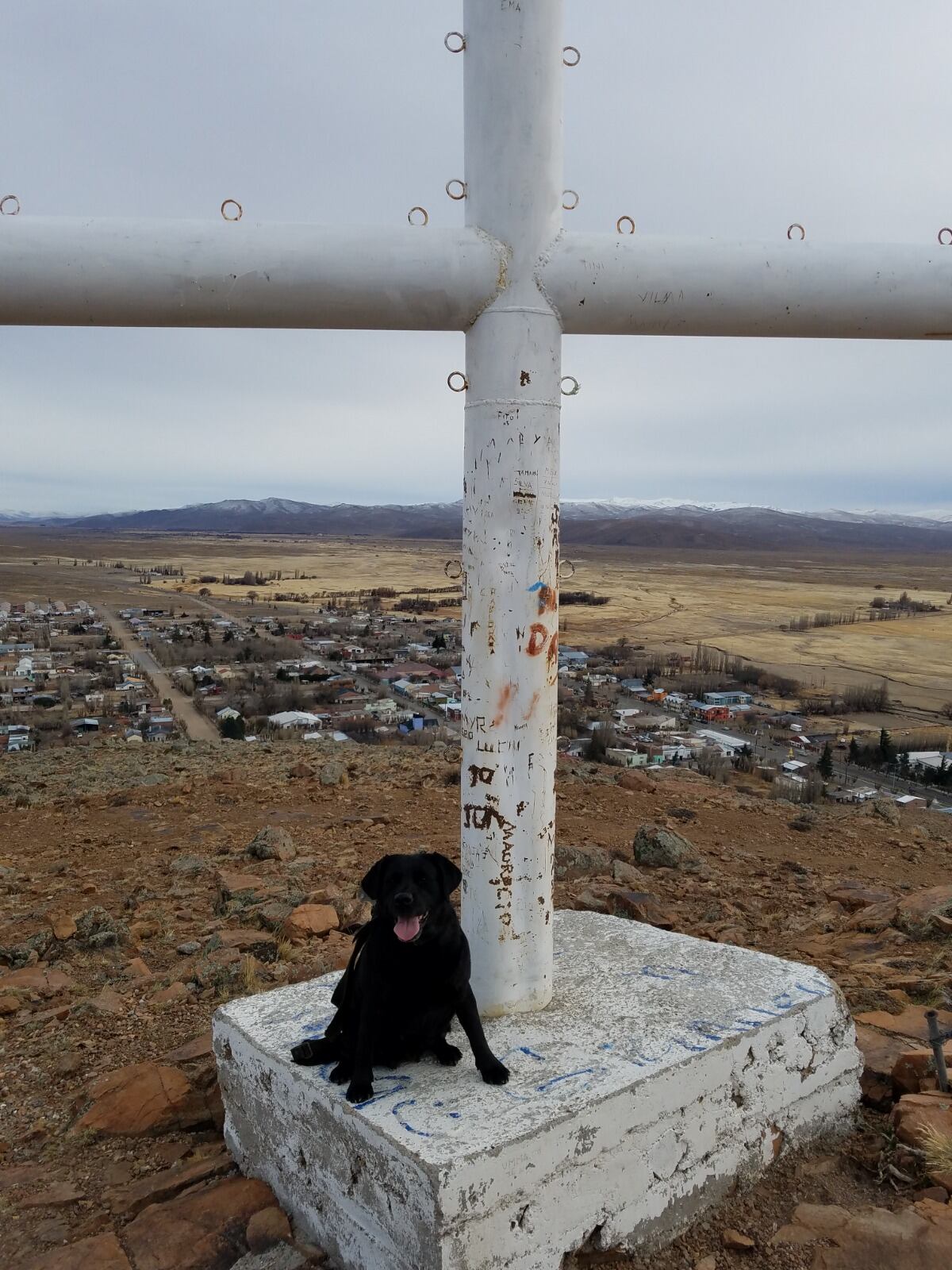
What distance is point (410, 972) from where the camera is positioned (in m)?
2.64

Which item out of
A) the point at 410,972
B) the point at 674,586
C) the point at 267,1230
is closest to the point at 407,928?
the point at 410,972

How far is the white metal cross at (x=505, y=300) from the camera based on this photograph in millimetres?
2766

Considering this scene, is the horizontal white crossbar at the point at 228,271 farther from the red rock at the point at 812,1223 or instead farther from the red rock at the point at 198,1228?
the red rock at the point at 812,1223

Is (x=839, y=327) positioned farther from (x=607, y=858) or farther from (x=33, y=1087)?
(x=607, y=858)

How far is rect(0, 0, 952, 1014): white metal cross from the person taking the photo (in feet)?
9.07

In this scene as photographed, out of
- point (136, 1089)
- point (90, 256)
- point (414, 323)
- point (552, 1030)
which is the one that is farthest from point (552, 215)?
point (136, 1089)

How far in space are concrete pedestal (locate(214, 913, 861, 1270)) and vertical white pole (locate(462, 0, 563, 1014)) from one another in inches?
16.8

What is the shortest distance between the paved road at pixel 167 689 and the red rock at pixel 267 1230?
11.0 meters

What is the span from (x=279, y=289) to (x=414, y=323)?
0.43m

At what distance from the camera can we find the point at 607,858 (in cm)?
701

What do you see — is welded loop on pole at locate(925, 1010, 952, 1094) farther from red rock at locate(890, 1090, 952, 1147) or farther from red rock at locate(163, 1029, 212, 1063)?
red rock at locate(163, 1029, 212, 1063)

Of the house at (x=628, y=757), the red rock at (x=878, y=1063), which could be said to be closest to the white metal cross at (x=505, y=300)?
the red rock at (x=878, y=1063)

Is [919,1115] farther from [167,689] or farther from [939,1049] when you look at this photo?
[167,689]

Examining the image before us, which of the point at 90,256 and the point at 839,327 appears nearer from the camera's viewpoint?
the point at 90,256
